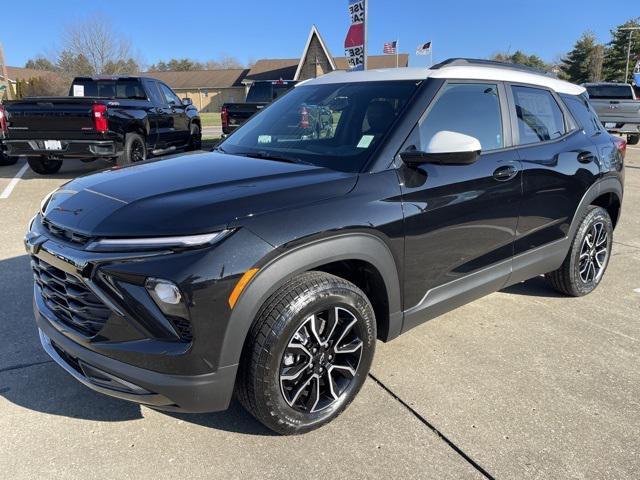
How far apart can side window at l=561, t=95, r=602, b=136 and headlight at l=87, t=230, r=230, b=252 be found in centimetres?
333

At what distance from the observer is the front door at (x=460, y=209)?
9.29 feet

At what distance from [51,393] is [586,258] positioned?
418 centimetres

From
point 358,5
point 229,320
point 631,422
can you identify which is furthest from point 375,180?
point 358,5

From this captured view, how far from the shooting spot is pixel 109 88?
1080 cm

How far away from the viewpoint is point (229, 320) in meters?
2.14

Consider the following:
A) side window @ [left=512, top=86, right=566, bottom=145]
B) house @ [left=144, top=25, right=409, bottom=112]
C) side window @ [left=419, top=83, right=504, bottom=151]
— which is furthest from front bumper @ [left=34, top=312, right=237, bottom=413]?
house @ [left=144, top=25, right=409, bottom=112]

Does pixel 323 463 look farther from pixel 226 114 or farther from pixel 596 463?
pixel 226 114

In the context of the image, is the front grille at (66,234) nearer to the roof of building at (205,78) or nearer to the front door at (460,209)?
the front door at (460,209)

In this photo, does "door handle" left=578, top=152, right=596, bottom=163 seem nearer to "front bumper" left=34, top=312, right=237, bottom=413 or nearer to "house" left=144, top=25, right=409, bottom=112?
"front bumper" left=34, top=312, right=237, bottom=413

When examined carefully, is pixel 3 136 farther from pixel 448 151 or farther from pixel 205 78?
pixel 205 78

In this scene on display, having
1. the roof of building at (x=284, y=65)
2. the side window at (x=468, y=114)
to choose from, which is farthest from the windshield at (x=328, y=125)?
the roof of building at (x=284, y=65)

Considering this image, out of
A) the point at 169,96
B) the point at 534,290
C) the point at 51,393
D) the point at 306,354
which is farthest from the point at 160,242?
the point at 169,96

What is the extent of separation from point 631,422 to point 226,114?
12.0 meters

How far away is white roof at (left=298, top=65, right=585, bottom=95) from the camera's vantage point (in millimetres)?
3137
